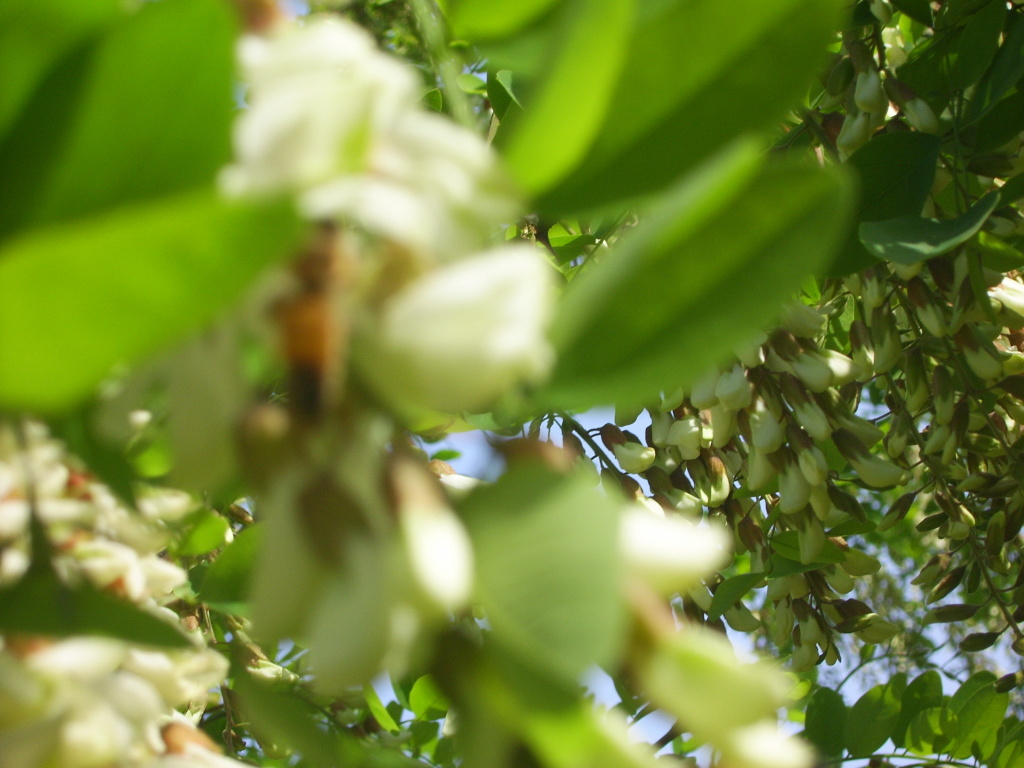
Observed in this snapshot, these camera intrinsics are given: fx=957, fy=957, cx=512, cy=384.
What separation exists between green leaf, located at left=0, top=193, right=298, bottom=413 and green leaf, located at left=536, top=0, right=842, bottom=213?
5.4 inches

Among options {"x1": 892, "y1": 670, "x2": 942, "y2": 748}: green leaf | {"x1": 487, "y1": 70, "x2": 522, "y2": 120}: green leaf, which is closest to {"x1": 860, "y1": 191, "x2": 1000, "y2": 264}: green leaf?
{"x1": 487, "y1": 70, "x2": 522, "y2": 120}: green leaf

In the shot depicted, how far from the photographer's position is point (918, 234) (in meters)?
0.90

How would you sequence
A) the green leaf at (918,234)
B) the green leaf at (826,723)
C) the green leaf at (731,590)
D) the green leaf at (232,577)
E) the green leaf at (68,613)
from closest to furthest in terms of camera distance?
the green leaf at (68,613), the green leaf at (232,577), the green leaf at (918,234), the green leaf at (826,723), the green leaf at (731,590)

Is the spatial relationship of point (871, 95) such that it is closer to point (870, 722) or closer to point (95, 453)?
point (870, 722)

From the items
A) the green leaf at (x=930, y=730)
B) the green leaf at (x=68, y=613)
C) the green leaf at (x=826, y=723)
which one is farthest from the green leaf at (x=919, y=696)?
the green leaf at (x=68, y=613)

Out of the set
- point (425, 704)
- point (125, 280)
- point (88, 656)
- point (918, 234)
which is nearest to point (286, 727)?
point (88, 656)

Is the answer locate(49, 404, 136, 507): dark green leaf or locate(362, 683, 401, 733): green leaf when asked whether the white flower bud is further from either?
locate(49, 404, 136, 507): dark green leaf

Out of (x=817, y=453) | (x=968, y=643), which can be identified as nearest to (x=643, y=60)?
(x=817, y=453)

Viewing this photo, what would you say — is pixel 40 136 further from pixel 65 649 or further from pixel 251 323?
pixel 65 649

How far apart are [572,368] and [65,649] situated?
0.64ft

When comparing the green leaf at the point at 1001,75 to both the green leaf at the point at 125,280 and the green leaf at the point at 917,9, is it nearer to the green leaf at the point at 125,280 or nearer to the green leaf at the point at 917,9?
the green leaf at the point at 917,9

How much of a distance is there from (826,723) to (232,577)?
72 centimetres

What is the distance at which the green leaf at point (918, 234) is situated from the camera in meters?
0.83

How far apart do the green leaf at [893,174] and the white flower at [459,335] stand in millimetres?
877
